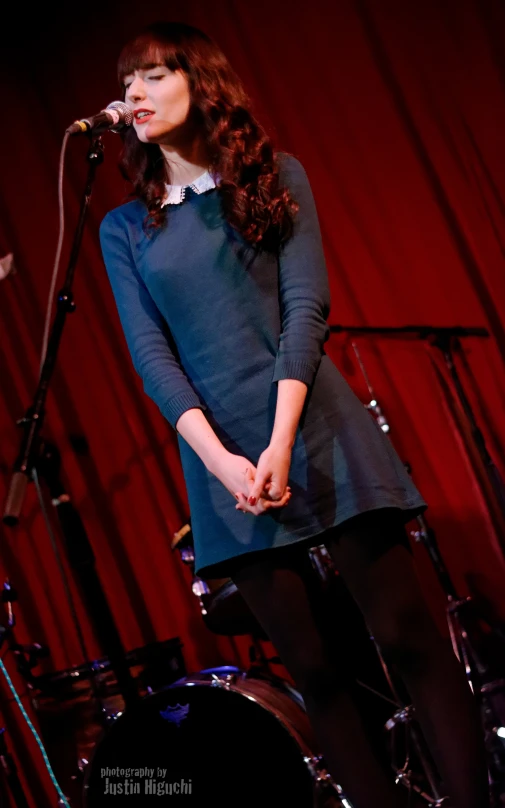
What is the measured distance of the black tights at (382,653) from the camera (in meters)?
1.27

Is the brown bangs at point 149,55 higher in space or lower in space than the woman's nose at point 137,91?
higher

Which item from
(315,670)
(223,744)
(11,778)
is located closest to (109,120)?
(315,670)

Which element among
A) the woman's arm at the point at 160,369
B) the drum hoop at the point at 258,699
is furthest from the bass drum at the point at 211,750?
the woman's arm at the point at 160,369

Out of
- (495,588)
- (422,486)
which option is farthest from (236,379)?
(495,588)

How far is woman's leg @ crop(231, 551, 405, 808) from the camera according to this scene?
4.50 ft

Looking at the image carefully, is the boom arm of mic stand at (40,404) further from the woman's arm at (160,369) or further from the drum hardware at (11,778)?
the drum hardware at (11,778)

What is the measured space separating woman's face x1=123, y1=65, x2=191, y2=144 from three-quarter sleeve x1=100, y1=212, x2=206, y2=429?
0.20m

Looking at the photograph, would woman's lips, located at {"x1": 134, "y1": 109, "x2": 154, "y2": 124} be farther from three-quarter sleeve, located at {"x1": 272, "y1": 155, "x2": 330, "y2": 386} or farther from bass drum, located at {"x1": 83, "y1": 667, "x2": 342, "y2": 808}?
bass drum, located at {"x1": 83, "y1": 667, "x2": 342, "y2": 808}

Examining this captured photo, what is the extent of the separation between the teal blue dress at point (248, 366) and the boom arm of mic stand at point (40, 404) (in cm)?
39

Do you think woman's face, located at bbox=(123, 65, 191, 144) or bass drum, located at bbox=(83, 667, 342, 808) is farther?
bass drum, located at bbox=(83, 667, 342, 808)

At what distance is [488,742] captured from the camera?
7.38 ft

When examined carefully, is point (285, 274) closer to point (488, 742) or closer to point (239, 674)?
point (239, 674)

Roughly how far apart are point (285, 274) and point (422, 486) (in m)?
1.85

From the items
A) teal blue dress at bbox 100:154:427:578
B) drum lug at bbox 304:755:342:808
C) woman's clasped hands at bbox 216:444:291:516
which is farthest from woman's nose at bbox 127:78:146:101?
drum lug at bbox 304:755:342:808
